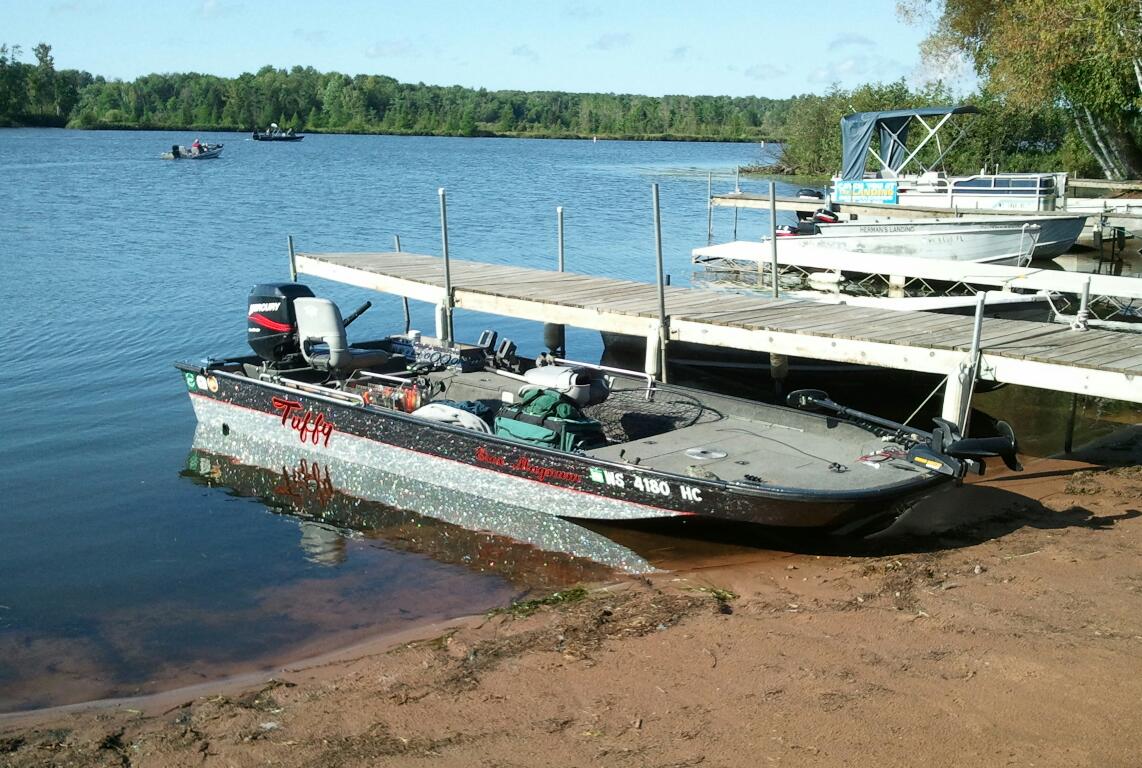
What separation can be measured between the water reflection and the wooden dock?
118 inches

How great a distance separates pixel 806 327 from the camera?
11.8 m

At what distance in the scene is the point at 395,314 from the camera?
23000 millimetres

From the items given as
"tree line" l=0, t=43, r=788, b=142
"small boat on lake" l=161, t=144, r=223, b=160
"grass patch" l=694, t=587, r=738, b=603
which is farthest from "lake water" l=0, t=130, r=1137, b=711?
"tree line" l=0, t=43, r=788, b=142

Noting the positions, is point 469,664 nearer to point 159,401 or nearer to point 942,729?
point 942,729

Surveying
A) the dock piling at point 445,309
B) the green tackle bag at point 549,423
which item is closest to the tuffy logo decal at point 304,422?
the dock piling at point 445,309

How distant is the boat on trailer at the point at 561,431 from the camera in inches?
361

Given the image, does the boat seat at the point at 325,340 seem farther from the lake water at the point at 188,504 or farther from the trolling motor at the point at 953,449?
the trolling motor at the point at 953,449

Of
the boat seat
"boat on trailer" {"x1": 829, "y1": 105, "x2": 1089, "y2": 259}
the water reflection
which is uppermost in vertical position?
"boat on trailer" {"x1": 829, "y1": 105, "x2": 1089, "y2": 259}

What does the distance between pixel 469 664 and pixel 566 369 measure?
430 cm

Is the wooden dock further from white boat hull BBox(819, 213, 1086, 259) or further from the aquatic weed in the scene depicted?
white boat hull BBox(819, 213, 1086, 259)

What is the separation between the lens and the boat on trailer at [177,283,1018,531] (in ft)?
30.1

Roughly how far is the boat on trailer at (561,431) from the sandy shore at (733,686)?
715 mm

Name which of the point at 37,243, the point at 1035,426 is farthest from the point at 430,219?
the point at 1035,426

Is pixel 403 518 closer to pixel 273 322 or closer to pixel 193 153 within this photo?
pixel 273 322
